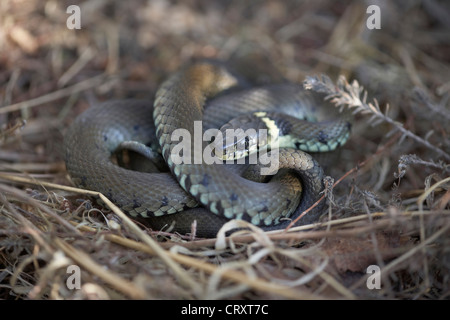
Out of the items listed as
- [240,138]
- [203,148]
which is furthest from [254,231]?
[240,138]

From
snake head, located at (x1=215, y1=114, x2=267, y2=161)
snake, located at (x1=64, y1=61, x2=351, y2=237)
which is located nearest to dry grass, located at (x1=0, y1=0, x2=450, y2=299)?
snake, located at (x1=64, y1=61, x2=351, y2=237)

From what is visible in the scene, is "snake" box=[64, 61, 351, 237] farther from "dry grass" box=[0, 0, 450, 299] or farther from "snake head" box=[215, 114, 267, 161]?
A: "dry grass" box=[0, 0, 450, 299]

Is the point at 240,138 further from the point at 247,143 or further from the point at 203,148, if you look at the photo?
the point at 203,148

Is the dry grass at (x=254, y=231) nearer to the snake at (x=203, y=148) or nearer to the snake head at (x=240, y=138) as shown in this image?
the snake at (x=203, y=148)

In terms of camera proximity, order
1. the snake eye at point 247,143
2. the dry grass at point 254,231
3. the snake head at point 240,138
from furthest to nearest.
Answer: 1. the snake eye at point 247,143
2. the snake head at point 240,138
3. the dry grass at point 254,231

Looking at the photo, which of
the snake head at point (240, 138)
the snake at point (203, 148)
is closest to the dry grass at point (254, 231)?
the snake at point (203, 148)

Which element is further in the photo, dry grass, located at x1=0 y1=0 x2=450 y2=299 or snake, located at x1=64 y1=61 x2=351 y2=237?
snake, located at x1=64 y1=61 x2=351 y2=237
